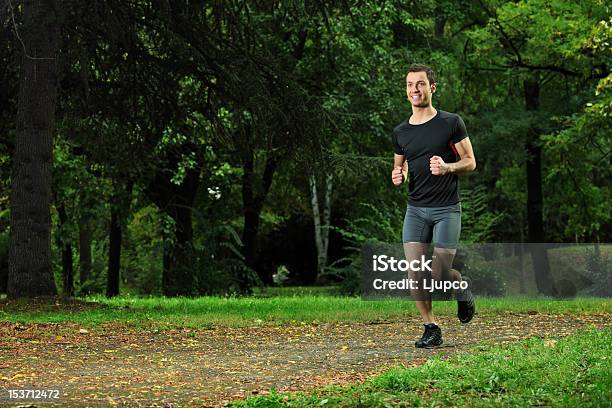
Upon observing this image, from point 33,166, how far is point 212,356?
6.91 meters

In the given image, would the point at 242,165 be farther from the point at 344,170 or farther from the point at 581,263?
the point at 344,170

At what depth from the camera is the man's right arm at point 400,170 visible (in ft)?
29.3

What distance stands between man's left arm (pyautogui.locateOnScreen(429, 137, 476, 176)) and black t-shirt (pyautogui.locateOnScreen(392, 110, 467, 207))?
0.06 meters

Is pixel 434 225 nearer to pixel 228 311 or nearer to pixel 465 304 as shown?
pixel 465 304

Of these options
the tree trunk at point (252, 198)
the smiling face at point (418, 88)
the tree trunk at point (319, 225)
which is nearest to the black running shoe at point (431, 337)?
the smiling face at point (418, 88)

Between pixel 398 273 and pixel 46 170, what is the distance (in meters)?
9.10

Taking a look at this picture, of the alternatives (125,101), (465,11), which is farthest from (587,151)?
(125,101)

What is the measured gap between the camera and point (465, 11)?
3039 cm

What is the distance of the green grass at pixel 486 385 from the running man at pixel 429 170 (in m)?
1.32

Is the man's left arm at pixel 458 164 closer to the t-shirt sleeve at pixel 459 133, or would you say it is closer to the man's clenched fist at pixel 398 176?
the t-shirt sleeve at pixel 459 133

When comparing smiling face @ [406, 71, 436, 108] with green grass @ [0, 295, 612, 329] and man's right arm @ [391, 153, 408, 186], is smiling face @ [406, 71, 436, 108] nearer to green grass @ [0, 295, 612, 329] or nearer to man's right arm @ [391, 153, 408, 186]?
man's right arm @ [391, 153, 408, 186]

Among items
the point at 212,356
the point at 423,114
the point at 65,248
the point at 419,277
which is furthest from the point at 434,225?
the point at 65,248

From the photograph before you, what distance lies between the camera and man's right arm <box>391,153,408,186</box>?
892 cm

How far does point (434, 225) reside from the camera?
9047mm
